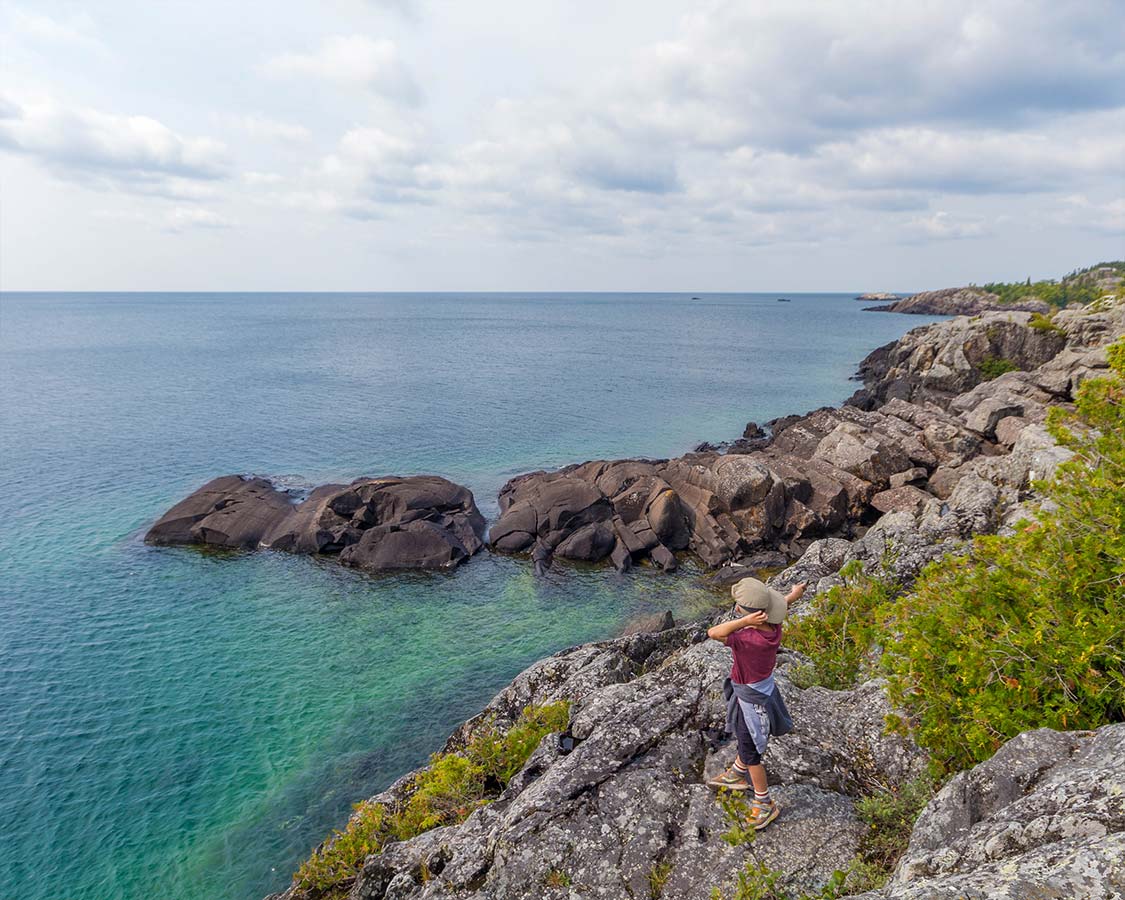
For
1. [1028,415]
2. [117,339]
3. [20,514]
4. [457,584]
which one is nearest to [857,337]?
[1028,415]

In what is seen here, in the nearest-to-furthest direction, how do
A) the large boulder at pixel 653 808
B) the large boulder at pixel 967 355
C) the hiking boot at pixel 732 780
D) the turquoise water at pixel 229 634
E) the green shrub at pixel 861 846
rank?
the green shrub at pixel 861 846
the large boulder at pixel 653 808
the hiking boot at pixel 732 780
the turquoise water at pixel 229 634
the large boulder at pixel 967 355

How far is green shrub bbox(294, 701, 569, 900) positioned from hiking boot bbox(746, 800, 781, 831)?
5717 millimetres

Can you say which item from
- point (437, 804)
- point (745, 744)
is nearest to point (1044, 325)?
point (745, 744)

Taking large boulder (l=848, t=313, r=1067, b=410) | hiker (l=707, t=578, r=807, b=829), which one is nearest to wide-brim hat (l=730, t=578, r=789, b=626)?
hiker (l=707, t=578, r=807, b=829)

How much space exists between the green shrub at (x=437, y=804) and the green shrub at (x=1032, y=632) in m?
7.59

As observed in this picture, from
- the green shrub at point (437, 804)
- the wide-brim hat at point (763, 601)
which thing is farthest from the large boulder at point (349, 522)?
the wide-brim hat at point (763, 601)

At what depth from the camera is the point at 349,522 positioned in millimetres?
41688

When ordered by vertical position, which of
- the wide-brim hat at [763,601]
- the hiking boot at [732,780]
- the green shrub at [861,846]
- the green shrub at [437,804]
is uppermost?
the wide-brim hat at [763,601]

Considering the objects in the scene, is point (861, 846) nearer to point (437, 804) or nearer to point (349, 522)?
point (437, 804)

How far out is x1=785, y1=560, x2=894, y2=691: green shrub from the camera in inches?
526

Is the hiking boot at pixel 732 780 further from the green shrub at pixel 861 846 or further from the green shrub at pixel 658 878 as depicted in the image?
the green shrub at pixel 658 878

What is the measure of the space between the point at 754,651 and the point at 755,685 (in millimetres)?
623

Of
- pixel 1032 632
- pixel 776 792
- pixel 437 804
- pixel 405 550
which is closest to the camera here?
pixel 1032 632

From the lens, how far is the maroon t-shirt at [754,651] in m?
8.95
